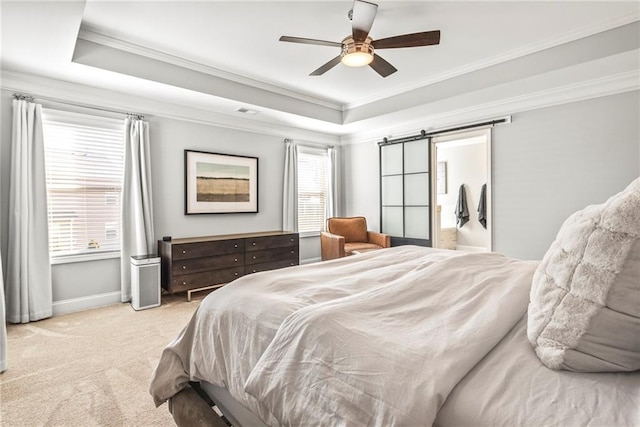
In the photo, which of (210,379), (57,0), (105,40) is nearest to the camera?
(210,379)

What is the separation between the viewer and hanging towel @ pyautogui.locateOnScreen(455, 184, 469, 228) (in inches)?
298

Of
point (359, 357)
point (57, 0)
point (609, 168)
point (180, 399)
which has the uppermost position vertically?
point (57, 0)

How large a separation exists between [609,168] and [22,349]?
5.83 metres

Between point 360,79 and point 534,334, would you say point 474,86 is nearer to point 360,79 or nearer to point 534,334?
point 360,79

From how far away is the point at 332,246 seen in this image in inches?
195

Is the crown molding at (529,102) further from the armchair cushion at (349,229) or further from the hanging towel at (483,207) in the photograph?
the hanging towel at (483,207)

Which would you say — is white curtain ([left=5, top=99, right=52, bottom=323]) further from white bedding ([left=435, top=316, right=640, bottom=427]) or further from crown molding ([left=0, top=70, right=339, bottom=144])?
white bedding ([left=435, top=316, right=640, bottom=427])

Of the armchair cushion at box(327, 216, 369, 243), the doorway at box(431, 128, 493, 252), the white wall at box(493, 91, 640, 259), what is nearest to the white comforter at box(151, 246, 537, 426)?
the white wall at box(493, 91, 640, 259)

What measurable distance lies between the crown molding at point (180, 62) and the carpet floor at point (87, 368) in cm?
273

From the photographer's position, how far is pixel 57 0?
213cm

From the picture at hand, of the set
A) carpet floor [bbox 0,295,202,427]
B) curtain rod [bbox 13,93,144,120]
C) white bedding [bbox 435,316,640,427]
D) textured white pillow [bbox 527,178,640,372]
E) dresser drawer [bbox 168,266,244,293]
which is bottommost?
carpet floor [bbox 0,295,202,427]

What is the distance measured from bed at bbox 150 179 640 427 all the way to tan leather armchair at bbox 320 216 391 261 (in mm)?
3470

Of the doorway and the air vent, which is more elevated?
the air vent

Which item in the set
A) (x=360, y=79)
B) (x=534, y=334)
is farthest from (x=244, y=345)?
(x=360, y=79)
